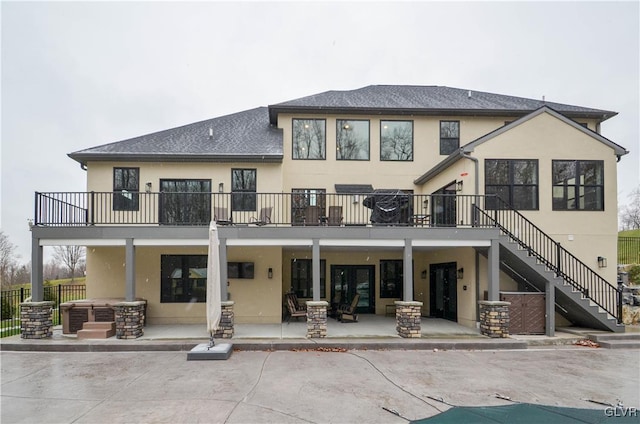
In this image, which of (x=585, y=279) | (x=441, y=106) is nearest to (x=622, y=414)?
(x=585, y=279)

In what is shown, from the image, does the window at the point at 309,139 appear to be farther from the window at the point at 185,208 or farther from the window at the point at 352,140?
the window at the point at 185,208

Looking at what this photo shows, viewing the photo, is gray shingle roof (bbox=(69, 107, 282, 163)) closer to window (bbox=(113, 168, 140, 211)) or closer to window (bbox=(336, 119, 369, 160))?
window (bbox=(113, 168, 140, 211))

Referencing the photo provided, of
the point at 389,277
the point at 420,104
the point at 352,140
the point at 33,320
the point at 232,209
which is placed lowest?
the point at 33,320

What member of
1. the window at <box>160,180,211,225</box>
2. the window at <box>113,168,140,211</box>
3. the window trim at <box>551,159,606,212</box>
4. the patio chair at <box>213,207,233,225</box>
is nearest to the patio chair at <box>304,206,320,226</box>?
the patio chair at <box>213,207,233,225</box>

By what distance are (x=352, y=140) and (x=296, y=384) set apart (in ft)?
31.7

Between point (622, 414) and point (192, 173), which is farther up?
point (192, 173)

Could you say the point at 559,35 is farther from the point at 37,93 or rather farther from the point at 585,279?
the point at 37,93

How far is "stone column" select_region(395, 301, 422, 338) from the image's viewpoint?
9509 mm

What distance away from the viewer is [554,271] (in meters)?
10.1

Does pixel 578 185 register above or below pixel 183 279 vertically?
above

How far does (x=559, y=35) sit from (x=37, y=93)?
42.2 metres

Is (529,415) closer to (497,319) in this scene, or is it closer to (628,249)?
(497,319)

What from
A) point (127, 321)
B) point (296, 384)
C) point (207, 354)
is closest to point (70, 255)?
point (127, 321)

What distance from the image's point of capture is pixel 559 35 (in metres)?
25.6
